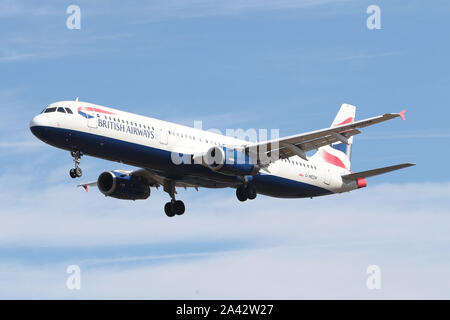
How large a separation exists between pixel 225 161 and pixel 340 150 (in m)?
14.6

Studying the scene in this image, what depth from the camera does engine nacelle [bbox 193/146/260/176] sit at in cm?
5778

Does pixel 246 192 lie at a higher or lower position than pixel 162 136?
lower

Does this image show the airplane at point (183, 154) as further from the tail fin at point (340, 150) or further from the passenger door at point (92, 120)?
the tail fin at point (340, 150)

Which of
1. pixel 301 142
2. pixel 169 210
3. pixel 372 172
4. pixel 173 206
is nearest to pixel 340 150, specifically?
pixel 372 172

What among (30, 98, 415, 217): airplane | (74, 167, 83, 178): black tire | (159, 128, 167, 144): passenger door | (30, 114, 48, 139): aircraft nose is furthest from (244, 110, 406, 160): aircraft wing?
(30, 114, 48, 139): aircraft nose

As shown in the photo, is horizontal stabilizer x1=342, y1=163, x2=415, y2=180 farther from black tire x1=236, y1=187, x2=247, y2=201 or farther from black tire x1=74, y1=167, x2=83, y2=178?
black tire x1=74, y1=167, x2=83, y2=178

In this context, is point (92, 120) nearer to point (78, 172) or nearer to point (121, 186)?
point (78, 172)

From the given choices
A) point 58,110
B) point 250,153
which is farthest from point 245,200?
point 58,110

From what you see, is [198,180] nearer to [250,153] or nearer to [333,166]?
[250,153]

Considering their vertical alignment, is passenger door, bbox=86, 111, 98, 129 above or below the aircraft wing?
above

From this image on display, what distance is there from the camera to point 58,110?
56188 mm

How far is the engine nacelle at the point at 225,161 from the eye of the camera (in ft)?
190

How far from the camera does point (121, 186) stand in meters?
64.3

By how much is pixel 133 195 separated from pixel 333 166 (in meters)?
14.1
